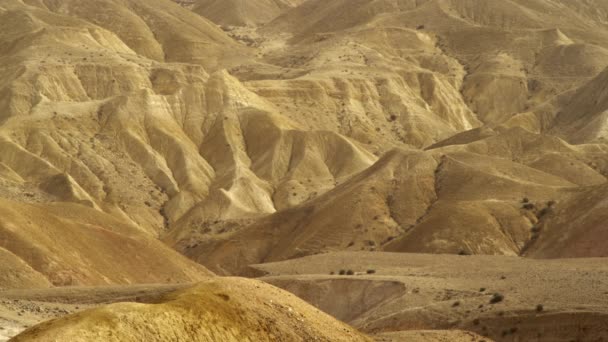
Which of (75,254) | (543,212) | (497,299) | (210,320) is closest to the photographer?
(210,320)

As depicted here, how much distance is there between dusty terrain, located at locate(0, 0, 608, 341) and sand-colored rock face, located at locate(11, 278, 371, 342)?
0.45 feet

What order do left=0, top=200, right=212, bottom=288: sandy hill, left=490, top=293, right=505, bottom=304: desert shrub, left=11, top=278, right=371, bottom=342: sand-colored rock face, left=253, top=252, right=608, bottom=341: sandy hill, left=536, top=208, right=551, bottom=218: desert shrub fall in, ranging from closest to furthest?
left=11, top=278, right=371, bottom=342: sand-colored rock face < left=253, top=252, right=608, bottom=341: sandy hill < left=490, top=293, right=505, bottom=304: desert shrub < left=0, top=200, right=212, bottom=288: sandy hill < left=536, top=208, right=551, bottom=218: desert shrub

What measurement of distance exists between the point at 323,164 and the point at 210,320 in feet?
292

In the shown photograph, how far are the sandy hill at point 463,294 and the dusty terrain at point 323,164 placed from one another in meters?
0.14

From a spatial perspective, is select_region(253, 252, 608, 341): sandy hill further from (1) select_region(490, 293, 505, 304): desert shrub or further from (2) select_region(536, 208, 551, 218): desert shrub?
(2) select_region(536, 208, 551, 218): desert shrub

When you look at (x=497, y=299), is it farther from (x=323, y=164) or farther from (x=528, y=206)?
(x=323, y=164)

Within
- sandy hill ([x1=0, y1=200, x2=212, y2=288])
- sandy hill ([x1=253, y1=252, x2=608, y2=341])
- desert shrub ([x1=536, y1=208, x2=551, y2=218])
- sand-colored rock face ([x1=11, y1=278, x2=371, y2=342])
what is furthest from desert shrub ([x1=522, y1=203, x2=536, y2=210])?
sand-colored rock face ([x1=11, y1=278, x2=371, y2=342])

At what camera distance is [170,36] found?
179 m

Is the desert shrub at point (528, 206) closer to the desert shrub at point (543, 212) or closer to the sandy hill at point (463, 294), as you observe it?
the desert shrub at point (543, 212)

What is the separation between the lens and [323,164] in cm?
12281

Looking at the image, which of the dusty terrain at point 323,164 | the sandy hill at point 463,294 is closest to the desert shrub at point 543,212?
the dusty terrain at point 323,164

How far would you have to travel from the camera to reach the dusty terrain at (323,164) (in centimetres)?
5697

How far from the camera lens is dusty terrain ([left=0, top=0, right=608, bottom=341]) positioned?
57.0 meters

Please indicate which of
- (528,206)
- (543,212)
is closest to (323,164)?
(528,206)
